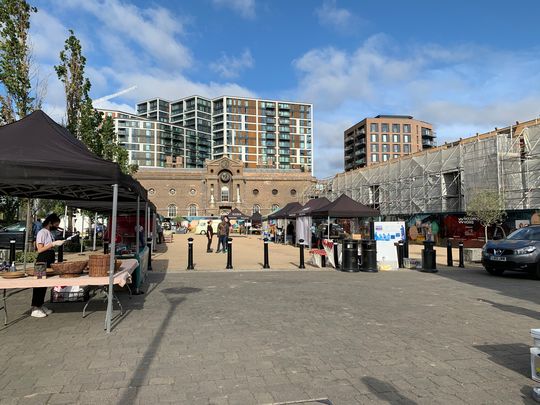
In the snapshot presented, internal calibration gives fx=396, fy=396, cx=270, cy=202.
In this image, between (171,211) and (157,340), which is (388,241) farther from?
(171,211)

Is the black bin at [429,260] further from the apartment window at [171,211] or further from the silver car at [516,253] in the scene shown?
the apartment window at [171,211]

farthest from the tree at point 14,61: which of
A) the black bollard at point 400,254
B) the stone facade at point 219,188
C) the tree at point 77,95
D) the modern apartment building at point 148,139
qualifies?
the modern apartment building at point 148,139

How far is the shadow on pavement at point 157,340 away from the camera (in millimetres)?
3752

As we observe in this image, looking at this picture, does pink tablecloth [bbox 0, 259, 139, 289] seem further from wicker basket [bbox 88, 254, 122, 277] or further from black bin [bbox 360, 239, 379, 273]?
black bin [bbox 360, 239, 379, 273]

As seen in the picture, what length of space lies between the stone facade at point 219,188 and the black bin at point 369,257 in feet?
217

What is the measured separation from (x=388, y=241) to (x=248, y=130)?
416 ft

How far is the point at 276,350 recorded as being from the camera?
16.5 feet

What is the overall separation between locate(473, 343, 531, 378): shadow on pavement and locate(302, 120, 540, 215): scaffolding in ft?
82.5

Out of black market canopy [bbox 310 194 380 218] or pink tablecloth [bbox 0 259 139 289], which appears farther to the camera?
black market canopy [bbox 310 194 380 218]

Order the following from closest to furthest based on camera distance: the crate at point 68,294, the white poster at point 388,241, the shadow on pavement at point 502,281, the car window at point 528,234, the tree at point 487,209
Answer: the crate at point 68,294
the shadow on pavement at point 502,281
the car window at point 528,234
the white poster at point 388,241
the tree at point 487,209

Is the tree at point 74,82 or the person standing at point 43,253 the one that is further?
the tree at point 74,82

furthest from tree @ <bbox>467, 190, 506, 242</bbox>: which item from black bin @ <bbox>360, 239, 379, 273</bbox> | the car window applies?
black bin @ <bbox>360, 239, 379, 273</bbox>

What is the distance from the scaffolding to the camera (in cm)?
2800

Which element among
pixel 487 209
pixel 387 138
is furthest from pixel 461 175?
pixel 387 138
